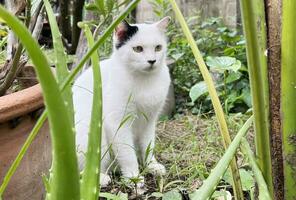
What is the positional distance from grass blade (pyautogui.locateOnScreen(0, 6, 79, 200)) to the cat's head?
1025 mm

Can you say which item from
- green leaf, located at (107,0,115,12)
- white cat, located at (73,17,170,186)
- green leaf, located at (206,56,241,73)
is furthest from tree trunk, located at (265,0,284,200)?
green leaf, located at (206,56,241,73)

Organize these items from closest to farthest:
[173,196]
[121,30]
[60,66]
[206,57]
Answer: [60,66]
[173,196]
[121,30]
[206,57]

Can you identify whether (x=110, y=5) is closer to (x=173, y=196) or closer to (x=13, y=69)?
(x=13, y=69)

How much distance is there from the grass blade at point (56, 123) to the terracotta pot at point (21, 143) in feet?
1.54

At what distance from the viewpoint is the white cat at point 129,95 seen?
1.38 meters

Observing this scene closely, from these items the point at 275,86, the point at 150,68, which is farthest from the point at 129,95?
the point at 275,86

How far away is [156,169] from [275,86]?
0.77 meters

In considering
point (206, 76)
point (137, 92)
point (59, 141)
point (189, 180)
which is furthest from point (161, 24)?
point (59, 141)

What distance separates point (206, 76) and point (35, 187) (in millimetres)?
406

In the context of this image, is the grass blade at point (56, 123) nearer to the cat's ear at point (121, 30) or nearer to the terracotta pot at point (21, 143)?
the terracotta pot at point (21, 143)

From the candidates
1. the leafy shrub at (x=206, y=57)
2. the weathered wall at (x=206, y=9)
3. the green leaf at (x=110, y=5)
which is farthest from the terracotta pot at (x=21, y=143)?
the weathered wall at (x=206, y=9)

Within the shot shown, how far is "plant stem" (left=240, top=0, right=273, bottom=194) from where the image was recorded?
51cm

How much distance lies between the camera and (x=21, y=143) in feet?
2.97

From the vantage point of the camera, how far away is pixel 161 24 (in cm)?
147
